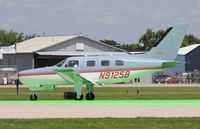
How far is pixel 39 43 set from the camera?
327 ft

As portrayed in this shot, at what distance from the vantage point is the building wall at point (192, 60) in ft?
387

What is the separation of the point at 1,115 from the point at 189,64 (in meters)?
99.6

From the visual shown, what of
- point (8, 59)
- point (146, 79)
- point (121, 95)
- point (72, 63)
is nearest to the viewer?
point (72, 63)

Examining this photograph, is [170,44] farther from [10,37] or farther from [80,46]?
[10,37]

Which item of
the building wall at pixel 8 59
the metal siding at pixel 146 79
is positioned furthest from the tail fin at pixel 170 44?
the metal siding at pixel 146 79

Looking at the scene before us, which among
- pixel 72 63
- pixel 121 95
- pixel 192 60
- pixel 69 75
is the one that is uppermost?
pixel 192 60

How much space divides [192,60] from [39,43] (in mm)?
38449

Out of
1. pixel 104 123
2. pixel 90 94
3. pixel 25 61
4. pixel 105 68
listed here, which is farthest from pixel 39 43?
pixel 104 123

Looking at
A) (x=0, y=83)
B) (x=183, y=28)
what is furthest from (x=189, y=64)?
(x=183, y=28)

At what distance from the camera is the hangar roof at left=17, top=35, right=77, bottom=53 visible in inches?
3665

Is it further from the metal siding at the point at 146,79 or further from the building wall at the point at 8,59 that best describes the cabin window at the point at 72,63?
the metal siding at the point at 146,79

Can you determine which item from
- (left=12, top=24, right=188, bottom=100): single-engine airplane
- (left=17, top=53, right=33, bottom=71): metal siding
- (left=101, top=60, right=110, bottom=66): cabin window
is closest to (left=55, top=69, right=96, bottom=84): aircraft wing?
(left=12, top=24, right=188, bottom=100): single-engine airplane

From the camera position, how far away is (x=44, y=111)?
77.3ft

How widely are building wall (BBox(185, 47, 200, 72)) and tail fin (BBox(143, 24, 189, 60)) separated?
84.7m
